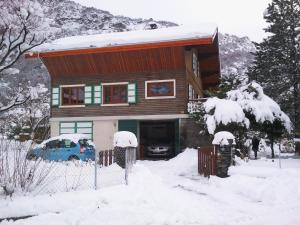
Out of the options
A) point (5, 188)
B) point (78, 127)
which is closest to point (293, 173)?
point (5, 188)

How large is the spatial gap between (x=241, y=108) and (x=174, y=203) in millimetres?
11123

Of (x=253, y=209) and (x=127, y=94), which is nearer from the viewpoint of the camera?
(x=253, y=209)

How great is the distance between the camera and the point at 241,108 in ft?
65.5

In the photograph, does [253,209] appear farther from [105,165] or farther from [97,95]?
[97,95]

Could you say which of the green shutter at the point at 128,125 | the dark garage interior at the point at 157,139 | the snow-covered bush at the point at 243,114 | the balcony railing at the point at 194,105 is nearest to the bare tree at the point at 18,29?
the snow-covered bush at the point at 243,114

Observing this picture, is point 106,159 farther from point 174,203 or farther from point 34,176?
point 174,203

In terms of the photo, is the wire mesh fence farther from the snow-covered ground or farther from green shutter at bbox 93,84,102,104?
green shutter at bbox 93,84,102,104

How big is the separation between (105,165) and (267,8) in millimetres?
29748

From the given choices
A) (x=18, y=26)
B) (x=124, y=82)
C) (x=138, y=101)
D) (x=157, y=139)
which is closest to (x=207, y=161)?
(x=18, y=26)

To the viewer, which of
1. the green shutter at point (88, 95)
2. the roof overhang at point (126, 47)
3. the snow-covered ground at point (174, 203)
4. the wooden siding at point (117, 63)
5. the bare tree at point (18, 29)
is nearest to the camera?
the snow-covered ground at point (174, 203)

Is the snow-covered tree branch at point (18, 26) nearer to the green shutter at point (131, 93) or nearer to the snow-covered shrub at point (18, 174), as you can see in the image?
the snow-covered shrub at point (18, 174)

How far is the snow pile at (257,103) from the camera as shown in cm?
2088

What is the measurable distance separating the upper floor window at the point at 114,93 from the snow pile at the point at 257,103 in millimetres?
7932

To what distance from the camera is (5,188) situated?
346 inches
